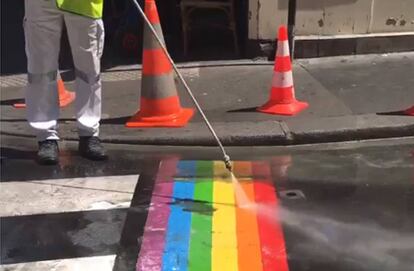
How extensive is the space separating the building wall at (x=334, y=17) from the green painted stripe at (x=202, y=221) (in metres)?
2.79

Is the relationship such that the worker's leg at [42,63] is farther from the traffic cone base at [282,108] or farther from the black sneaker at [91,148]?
the traffic cone base at [282,108]

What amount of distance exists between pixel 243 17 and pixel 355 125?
8.94 ft

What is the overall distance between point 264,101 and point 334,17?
68.5 inches

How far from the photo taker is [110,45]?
869 cm

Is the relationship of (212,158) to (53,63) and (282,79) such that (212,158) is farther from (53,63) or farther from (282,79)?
(53,63)

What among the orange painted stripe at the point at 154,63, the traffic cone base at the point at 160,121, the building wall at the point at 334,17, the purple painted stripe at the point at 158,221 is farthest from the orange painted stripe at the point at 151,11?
Answer: the building wall at the point at 334,17

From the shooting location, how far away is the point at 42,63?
5.25 metres

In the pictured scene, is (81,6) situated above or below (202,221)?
above

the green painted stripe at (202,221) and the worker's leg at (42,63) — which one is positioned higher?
the worker's leg at (42,63)

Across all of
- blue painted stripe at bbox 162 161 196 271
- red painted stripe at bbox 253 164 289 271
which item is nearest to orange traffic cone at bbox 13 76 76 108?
blue painted stripe at bbox 162 161 196 271

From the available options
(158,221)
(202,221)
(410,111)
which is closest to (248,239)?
(202,221)

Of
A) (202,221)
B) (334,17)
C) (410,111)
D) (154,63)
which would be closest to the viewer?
(202,221)

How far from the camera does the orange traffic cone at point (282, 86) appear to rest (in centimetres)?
618

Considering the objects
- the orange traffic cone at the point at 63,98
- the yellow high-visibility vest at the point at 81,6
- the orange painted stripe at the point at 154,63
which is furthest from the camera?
the orange traffic cone at the point at 63,98
